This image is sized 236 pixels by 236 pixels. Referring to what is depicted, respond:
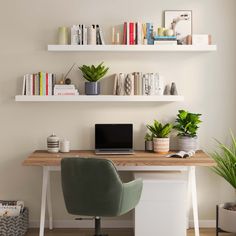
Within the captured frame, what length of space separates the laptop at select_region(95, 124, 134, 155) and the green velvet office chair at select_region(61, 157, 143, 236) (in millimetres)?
795

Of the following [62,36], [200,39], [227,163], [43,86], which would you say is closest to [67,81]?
[43,86]

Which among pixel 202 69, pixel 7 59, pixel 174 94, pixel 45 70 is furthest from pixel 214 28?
pixel 7 59

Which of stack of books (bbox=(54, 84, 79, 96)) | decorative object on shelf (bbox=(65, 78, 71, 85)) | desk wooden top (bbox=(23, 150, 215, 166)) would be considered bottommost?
desk wooden top (bbox=(23, 150, 215, 166))

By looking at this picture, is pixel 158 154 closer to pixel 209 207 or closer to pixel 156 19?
pixel 209 207

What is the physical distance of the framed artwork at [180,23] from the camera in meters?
4.40

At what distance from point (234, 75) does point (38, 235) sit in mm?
2223

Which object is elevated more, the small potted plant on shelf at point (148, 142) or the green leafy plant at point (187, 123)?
the green leafy plant at point (187, 123)

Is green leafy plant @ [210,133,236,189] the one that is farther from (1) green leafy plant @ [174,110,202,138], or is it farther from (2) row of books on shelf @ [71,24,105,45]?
(2) row of books on shelf @ [71,24,105,45]

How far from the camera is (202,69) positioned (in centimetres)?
448

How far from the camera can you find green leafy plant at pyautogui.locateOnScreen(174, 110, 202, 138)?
14.2 ft

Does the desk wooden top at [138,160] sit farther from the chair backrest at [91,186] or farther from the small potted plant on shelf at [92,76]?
the small potted plant on shelf at [92,76]

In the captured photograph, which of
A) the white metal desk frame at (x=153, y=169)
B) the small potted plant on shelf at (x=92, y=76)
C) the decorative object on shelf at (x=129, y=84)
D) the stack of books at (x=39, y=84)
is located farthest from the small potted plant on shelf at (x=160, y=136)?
the stack of books at (x=39, y=84)

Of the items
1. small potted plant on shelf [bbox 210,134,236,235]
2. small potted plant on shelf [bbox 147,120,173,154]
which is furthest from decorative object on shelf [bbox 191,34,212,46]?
small potted plant on shelf [bbox 210,134,236,235]

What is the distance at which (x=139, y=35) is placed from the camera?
434 cm
